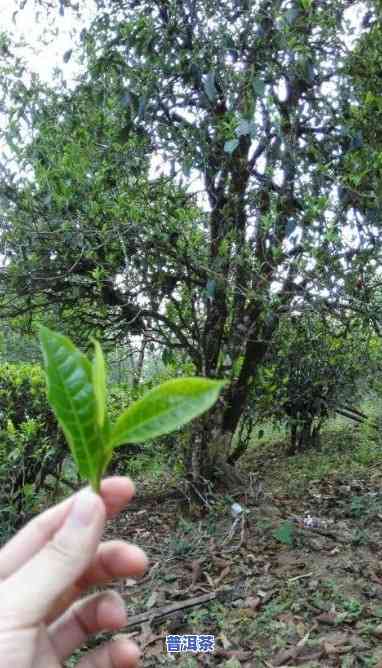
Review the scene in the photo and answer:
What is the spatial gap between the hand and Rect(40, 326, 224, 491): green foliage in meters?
0.14

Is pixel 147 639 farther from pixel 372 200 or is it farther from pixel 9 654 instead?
pixel 372 200

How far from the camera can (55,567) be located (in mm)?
1089

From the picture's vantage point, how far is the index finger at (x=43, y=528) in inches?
48.6

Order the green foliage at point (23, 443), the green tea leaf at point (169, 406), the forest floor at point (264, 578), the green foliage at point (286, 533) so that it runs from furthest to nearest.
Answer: the green foliage at point (23, 443) < the green foliage at point (286, 533) < the forest floor at point (264, 578) < the green tea leaf at point (169, 406)

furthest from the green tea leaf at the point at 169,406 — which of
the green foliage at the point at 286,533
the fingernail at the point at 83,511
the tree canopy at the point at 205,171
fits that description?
the green foliage at the point at 286,533

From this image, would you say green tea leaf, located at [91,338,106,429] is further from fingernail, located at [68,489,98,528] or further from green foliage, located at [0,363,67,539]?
green foliage, located at [0,363,67,539]

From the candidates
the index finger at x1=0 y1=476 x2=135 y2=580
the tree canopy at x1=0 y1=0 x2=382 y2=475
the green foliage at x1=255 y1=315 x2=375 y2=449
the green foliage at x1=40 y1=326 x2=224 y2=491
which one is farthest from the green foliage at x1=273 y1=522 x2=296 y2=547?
the green foliage at x1=40 y1=326 x2=224 y2=491

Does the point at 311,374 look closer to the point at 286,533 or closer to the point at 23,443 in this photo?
the point at 286,533

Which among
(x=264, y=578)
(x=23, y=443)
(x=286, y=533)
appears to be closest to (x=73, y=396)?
(x=264, y=578)

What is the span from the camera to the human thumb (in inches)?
42.2

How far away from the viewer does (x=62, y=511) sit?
1.23 m

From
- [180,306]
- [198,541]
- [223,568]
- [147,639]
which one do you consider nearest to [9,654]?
[147,639]

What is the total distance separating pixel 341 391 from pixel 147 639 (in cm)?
365

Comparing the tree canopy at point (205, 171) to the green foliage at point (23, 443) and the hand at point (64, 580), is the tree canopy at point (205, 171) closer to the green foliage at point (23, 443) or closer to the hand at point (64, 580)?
the green foliage at point (23, 443)
